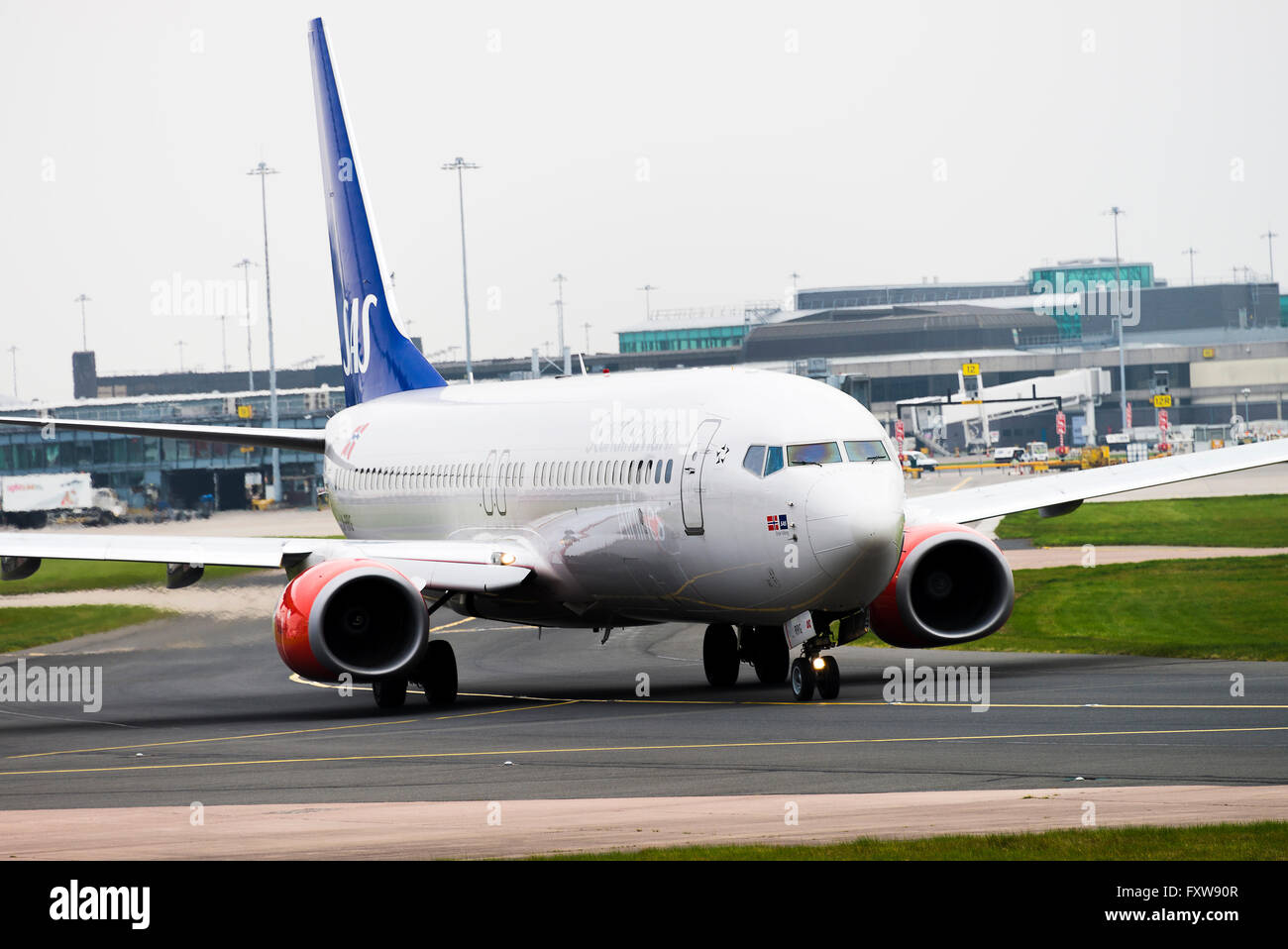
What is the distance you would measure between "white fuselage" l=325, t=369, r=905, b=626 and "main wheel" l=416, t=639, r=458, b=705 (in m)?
1.43

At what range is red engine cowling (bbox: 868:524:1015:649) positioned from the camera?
89.2 ft

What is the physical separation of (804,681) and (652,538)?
9.40 ft

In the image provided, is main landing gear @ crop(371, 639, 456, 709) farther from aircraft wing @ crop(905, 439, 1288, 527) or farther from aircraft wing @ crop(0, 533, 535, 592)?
aircraft wing @ crop(905, 439, 1288, 527)

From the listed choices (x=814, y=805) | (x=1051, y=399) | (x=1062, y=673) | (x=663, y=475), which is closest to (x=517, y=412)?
(x=663, y=475)

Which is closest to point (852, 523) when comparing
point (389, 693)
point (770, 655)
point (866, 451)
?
point (866, 451)

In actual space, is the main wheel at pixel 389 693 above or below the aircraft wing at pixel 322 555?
below

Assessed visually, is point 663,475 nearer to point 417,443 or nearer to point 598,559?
point 598,559

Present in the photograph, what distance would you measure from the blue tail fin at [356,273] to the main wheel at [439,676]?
10.6 m

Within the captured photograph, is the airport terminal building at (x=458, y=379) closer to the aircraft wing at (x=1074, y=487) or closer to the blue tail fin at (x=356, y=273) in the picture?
the blue tail fin at (x=356, y=273)

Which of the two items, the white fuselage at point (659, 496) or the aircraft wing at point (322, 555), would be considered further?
the aircraft wing at point (322, 555)

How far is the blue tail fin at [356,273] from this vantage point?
39.3 metres

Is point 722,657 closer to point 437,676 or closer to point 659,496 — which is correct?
point 659,496

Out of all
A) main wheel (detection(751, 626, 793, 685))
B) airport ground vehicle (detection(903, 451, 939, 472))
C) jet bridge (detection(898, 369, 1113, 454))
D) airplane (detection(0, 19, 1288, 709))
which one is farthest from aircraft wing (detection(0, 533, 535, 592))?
jet bridge (detection(898, 369, 1113, 454))
